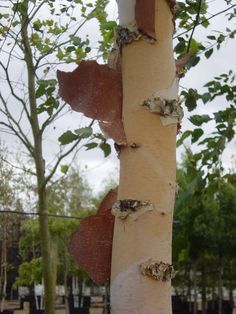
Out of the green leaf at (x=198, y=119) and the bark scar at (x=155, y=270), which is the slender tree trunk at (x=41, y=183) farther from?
the bark scar at (x=155, y=270)

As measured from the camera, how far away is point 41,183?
4.00 metres

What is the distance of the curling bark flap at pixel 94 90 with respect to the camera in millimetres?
889

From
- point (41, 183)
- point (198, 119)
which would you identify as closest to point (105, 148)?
point (198, 119)

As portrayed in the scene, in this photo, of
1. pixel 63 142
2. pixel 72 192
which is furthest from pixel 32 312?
pixel 63 142

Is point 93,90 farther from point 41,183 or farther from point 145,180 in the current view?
point 41,183

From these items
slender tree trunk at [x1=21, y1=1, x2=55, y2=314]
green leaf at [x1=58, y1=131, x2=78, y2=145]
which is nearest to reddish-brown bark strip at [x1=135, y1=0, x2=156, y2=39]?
green leaf at [x1=58, y1=131, x2=78, y2=145]

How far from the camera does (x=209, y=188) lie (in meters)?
2.73

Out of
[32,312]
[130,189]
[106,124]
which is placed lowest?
[32,312]

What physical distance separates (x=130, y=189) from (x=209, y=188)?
197 cm

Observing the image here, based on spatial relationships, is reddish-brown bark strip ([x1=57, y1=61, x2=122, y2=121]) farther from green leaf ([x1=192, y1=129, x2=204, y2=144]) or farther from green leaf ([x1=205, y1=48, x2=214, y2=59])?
green leaf ([x1=205, y1=48, x2=214, y2=59])

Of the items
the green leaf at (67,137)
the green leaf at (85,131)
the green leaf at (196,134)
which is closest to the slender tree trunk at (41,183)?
the green leaf at (196,134)

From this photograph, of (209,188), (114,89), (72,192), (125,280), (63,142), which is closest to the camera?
(125,280)

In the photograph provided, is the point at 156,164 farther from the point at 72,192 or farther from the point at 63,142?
the point at 72,192

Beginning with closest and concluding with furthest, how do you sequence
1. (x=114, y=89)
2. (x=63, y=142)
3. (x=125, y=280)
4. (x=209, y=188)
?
(x=125, y=280) → (x=114, y=89) → (x=63, y=142) → (x=209, y=188)
